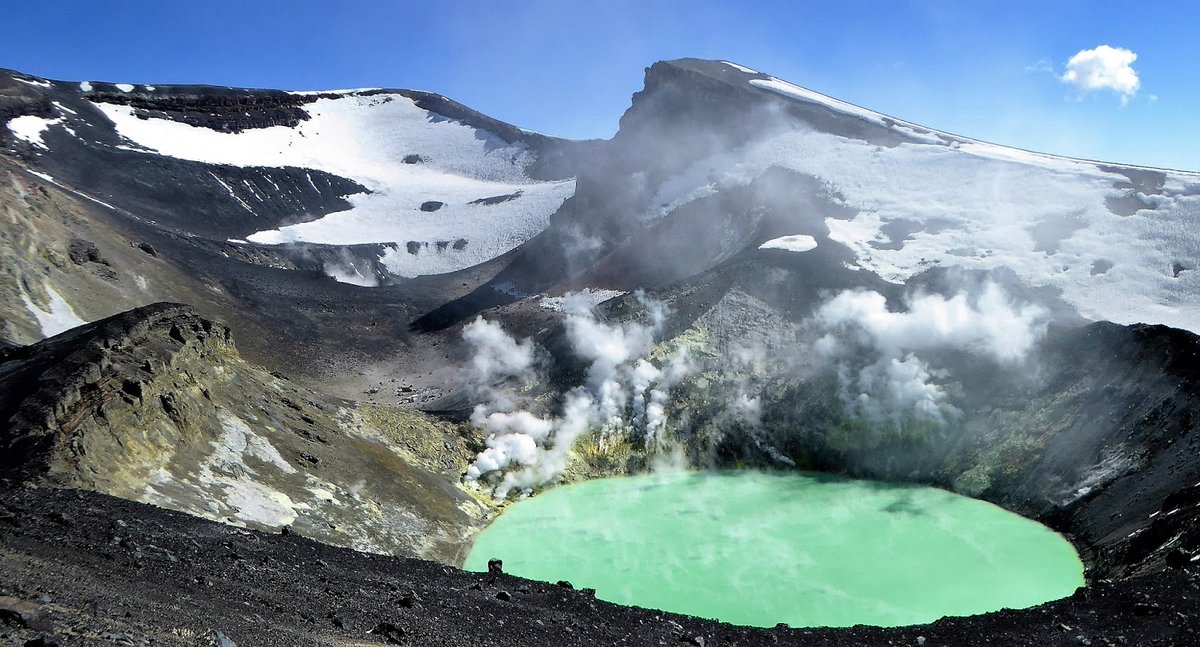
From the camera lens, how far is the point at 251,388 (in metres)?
33.1

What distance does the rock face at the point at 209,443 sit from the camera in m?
22.4

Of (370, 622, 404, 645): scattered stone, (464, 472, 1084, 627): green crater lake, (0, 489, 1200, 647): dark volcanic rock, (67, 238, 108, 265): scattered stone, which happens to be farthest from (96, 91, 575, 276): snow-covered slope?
(370, 622, 404, 645): scattered stone

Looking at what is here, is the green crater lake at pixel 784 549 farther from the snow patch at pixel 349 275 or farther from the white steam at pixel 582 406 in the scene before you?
the snow patch at pixel 349 275

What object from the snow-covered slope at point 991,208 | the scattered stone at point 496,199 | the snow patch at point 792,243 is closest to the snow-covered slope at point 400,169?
the scattered stone at point 496,199

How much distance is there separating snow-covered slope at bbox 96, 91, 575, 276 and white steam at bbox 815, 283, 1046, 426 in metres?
45.2

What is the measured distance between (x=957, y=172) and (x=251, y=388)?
49.6 m

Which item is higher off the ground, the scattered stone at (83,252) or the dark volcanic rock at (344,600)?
the scattered stone at (83,252)

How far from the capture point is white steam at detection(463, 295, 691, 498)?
1502 inches

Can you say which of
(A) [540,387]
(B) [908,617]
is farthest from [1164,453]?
(A) [540,387]

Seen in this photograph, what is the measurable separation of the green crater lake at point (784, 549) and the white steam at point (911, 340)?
169 inches

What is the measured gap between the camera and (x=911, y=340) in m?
41.4

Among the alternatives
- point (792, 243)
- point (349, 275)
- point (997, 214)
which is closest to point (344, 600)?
point (792, 243)

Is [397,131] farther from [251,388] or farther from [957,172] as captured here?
[251,388]

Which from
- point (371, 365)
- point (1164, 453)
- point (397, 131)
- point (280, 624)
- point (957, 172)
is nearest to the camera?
point (280, 624)
